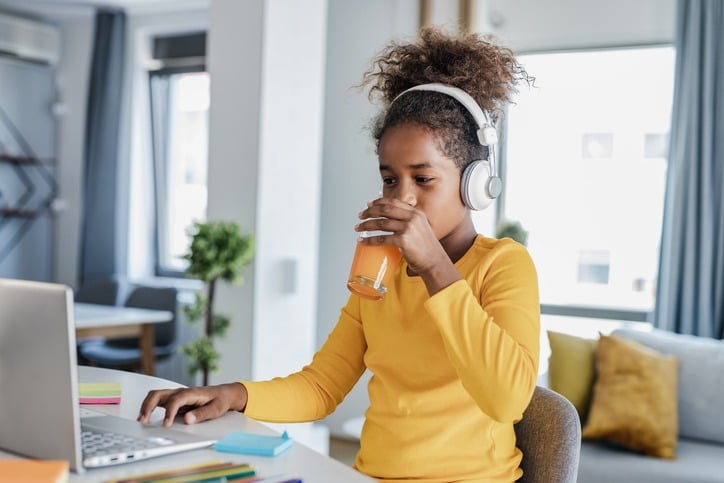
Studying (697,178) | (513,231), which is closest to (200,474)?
(513,231)

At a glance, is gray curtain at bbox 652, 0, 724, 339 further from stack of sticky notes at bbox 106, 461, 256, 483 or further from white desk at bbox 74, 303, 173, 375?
stack of sticky notes at bbox 106, 461, 256, 483

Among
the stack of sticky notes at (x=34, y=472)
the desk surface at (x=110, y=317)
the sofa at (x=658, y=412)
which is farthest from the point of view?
the desk surface at (x=110, y=317)

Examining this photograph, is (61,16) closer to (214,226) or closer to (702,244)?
(214,226)

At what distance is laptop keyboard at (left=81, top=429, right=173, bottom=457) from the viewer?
96 cm

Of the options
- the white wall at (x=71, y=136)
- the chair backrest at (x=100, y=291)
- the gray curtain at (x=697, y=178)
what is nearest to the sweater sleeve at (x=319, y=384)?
the gray curtain at (x=697, y=178)

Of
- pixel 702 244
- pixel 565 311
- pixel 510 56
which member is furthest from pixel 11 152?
pixel 510 56

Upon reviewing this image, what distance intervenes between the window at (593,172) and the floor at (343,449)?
129cm

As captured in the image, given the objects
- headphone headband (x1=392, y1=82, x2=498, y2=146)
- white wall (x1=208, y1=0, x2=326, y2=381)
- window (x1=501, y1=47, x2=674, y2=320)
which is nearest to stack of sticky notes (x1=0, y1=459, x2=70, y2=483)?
headphone headband (x1=392, y1=82, x2=498, y2=146)

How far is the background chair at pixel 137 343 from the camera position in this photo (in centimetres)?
478

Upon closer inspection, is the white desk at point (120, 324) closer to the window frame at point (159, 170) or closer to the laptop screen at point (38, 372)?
the window frame at point (159, 170)

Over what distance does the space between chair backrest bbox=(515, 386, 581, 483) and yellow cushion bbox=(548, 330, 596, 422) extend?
1.91m

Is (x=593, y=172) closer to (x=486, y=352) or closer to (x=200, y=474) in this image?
(x=486, y=352)

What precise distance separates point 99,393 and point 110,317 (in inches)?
122

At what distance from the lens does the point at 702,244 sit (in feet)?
12.4
